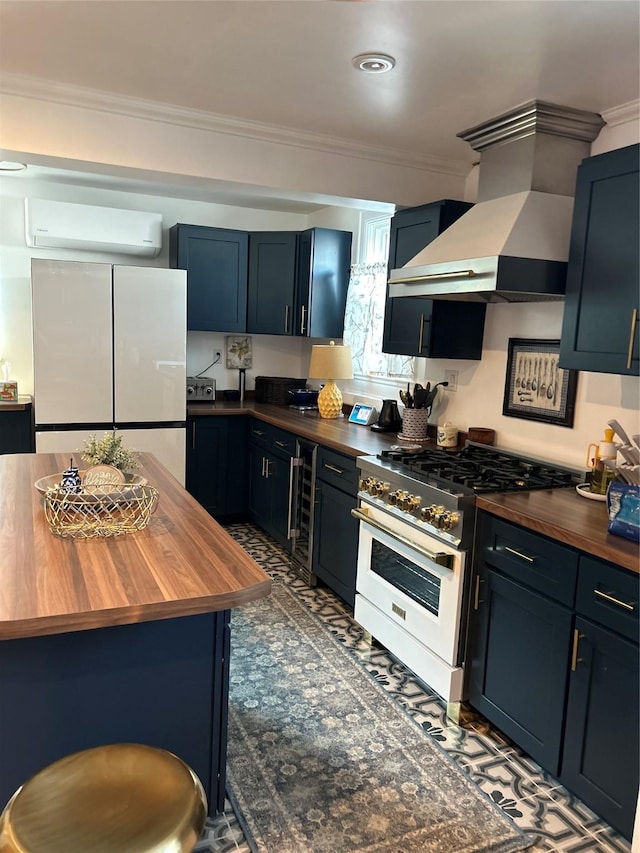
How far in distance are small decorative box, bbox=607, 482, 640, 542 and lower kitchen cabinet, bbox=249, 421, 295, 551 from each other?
7.24ft

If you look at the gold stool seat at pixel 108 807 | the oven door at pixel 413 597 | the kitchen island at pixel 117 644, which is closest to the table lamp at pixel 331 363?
the oven door at pixel 413 597

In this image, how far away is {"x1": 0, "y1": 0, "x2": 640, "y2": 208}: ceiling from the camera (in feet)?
6.46

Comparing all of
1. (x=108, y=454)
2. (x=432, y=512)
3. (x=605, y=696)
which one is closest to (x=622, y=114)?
(x=432, y=512)

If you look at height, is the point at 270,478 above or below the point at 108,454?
below

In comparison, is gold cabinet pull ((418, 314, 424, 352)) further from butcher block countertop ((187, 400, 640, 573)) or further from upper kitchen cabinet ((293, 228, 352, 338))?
upper kitchen cabinet ((293, 228, 352, 338))

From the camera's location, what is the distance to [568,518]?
6.86 ft

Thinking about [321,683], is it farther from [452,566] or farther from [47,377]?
[47,377]

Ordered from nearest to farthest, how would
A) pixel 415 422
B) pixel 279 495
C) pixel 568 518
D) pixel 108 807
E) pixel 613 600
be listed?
pixel 108 807 < pixel 613 600 < pixel 568 518 < pixel 415 422 < pixel 279 495

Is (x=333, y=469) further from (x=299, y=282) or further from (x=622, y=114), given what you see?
(x=622, y=114)

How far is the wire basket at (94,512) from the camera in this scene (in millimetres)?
1893

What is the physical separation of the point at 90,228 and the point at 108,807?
4199 mm

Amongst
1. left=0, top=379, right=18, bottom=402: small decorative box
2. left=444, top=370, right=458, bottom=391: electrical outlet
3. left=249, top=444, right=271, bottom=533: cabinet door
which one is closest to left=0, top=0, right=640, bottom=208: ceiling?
left=444, top=370, right=458, bottom=391: electrical outlet

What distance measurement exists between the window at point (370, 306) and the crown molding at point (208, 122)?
31.7 inches

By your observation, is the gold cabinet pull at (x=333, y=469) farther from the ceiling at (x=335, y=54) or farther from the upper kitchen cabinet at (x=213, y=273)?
the upper kitchen cabinet at (x=213, y=273)
